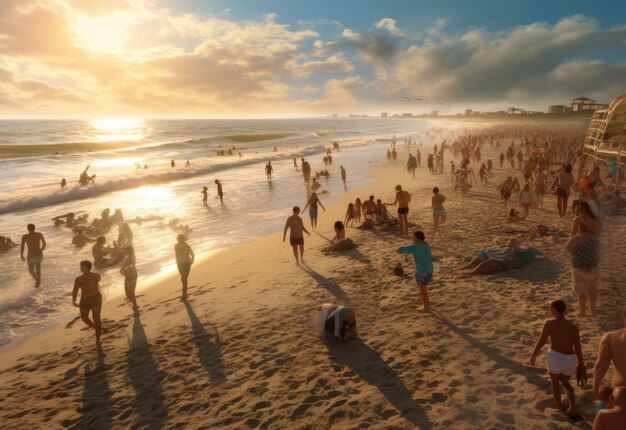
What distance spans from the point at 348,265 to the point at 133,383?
608cm

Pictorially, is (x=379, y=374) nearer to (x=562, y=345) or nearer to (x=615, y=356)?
(x=562, y=345)

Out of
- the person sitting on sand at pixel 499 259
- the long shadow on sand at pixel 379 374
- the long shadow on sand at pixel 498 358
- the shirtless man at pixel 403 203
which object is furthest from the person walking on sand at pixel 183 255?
the person sitting on sand at pixel 499 259

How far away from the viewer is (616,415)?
3.18 meters

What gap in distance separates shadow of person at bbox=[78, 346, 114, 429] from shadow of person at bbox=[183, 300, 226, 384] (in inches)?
59.1

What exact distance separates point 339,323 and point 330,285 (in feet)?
8.94

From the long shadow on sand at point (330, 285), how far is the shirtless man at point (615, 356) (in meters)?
5.07

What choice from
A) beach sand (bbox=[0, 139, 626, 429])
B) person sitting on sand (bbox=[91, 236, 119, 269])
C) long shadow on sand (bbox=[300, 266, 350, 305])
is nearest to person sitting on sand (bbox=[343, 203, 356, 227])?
beach sand (bbox=[0, 139, 626, 429])

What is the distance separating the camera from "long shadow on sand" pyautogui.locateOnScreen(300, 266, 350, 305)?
339 inches

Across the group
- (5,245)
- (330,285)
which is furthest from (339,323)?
(5,245)

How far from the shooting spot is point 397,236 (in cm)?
1304

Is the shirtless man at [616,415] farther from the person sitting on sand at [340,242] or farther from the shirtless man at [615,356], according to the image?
the person sitting on sand at [340,242]

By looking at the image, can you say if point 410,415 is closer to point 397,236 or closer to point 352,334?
point 352,334

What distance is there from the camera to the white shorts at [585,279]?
6294mm

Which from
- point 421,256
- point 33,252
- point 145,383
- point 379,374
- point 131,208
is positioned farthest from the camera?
point 131,208
